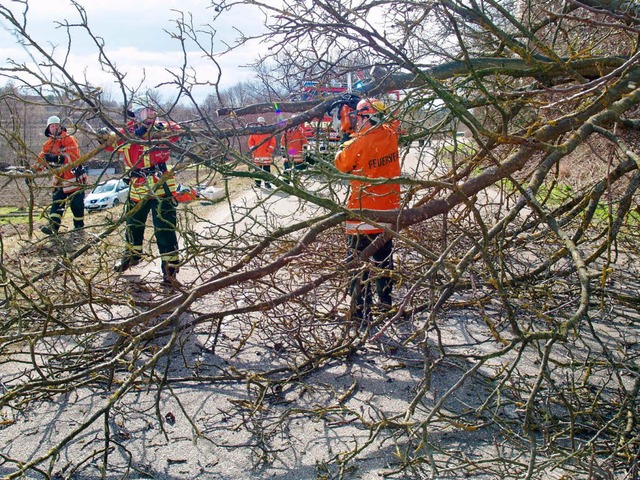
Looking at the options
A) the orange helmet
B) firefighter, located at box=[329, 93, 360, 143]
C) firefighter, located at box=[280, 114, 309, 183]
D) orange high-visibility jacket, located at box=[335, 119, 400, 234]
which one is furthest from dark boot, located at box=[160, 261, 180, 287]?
the orange helmet

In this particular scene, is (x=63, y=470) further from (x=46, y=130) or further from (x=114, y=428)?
(x=46, y=130)

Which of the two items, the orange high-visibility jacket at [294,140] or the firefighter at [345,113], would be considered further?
the firefighter at [345,113]

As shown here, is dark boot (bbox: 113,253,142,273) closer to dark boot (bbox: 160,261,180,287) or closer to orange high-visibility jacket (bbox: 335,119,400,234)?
dark boot (bbox: 160,261,180,287)

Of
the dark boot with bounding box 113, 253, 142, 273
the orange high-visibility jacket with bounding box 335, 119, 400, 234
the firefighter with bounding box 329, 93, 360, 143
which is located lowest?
the dark boot with bounding box 113, 253, 142, 273

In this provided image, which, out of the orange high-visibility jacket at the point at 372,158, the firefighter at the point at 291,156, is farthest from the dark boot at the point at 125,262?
the orange high-visibility jacket at the point at 372,158

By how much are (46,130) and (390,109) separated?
6276mm

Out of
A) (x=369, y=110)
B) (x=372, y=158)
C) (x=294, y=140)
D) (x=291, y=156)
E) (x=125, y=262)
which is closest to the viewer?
(x=291, y=156)

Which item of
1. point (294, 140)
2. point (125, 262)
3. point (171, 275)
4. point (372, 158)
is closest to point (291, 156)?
point (294, 140)

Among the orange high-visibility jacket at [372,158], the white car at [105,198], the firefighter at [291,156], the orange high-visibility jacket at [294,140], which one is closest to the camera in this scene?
the firefighter at [291,156]

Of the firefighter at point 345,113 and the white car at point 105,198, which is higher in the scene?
the firefighter at point 345,113

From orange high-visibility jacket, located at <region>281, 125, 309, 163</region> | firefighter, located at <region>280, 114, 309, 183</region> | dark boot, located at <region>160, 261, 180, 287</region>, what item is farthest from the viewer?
dark boot, located at <region>160, 261, 180, 287</region>

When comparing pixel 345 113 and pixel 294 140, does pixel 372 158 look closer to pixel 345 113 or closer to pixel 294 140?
pixel 345 113

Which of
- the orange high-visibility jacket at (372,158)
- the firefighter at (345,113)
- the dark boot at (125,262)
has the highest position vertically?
the firefighter at (345,113)

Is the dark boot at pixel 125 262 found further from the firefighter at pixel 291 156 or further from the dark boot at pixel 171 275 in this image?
the firefighter at pixel 291 156
